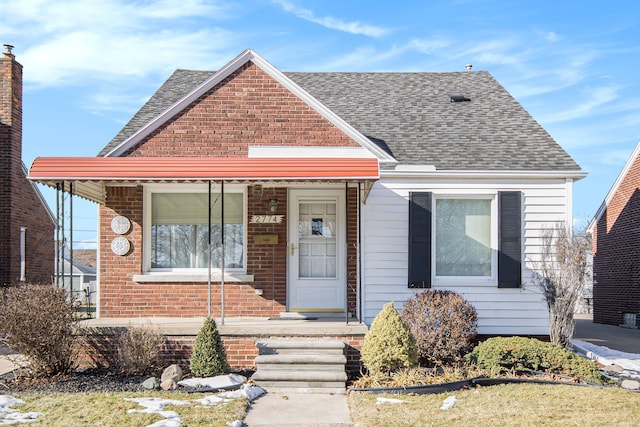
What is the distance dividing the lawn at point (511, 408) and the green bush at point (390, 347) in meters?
0.63

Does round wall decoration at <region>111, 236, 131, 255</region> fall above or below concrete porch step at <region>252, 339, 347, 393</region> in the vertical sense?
above

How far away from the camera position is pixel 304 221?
39.0 ft

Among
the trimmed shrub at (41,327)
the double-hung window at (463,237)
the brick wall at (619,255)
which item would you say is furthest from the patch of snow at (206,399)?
the brick wall at (619,255)

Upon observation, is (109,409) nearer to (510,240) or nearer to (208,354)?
(208,354)

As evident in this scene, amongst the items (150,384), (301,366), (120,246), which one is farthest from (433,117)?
(150,384)

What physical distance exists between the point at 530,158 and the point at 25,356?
9.39 m

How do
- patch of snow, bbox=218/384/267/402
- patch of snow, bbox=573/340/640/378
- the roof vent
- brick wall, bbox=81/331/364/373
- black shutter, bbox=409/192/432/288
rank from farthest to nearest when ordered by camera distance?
the roof vent < black shutter, bbox=409/192/432/288 < patch of snow, bbox=573/340/640/378 < brick wall, bbox=81/331/364/373 < patch of snow, bbox=218/384/267/402

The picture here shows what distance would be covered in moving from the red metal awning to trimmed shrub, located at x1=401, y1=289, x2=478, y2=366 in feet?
8.00

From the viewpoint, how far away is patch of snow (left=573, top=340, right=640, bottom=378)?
10.4 meters

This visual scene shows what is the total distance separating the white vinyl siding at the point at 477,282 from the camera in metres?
11.5

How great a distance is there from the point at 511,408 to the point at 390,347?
1.94 metres

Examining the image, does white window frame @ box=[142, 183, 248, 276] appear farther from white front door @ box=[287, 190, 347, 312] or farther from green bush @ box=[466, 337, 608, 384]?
green bush @ box=[466, 337, 608, 384]

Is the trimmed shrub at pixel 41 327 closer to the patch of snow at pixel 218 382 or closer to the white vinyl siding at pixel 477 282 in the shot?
the patch of snow at pixel 218 382

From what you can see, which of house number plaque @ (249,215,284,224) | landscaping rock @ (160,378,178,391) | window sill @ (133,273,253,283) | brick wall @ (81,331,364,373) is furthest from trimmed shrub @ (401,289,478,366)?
landscaping rock @ (160,378,178,391)
